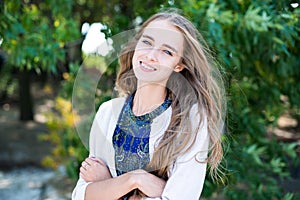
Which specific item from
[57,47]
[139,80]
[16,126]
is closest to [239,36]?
[57,47]

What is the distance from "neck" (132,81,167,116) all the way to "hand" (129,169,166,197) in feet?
0.54

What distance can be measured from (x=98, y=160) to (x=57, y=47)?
1696 millimetres

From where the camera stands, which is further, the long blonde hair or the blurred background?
the blurred background

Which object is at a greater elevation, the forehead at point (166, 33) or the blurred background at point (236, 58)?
the forehead at point (166, 33)

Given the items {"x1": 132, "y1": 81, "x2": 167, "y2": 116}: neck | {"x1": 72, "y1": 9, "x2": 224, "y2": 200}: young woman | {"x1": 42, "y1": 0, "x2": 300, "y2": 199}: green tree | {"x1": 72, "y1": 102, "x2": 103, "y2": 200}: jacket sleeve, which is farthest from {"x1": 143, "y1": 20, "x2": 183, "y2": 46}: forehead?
{"x1": 42, "y1": 0, "x2": 300, "y2": 199}: green tree

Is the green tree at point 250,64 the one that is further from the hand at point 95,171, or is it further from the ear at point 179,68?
the hand at point 95,171

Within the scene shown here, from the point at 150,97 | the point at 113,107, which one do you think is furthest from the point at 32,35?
the point at 150,97

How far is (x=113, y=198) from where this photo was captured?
1296 mm

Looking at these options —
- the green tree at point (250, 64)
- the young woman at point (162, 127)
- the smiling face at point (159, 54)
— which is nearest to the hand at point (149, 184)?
the young woman at point (162, 127)

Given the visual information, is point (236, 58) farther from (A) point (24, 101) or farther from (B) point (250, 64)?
(A) point (24, 101)

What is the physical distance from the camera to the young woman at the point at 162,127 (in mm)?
1271

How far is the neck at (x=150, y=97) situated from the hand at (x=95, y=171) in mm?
165

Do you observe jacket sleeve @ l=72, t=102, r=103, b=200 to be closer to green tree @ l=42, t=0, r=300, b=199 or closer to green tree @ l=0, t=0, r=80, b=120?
green tree @ l=42, t=0, r=300, b=199

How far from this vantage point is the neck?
134 centimetres
